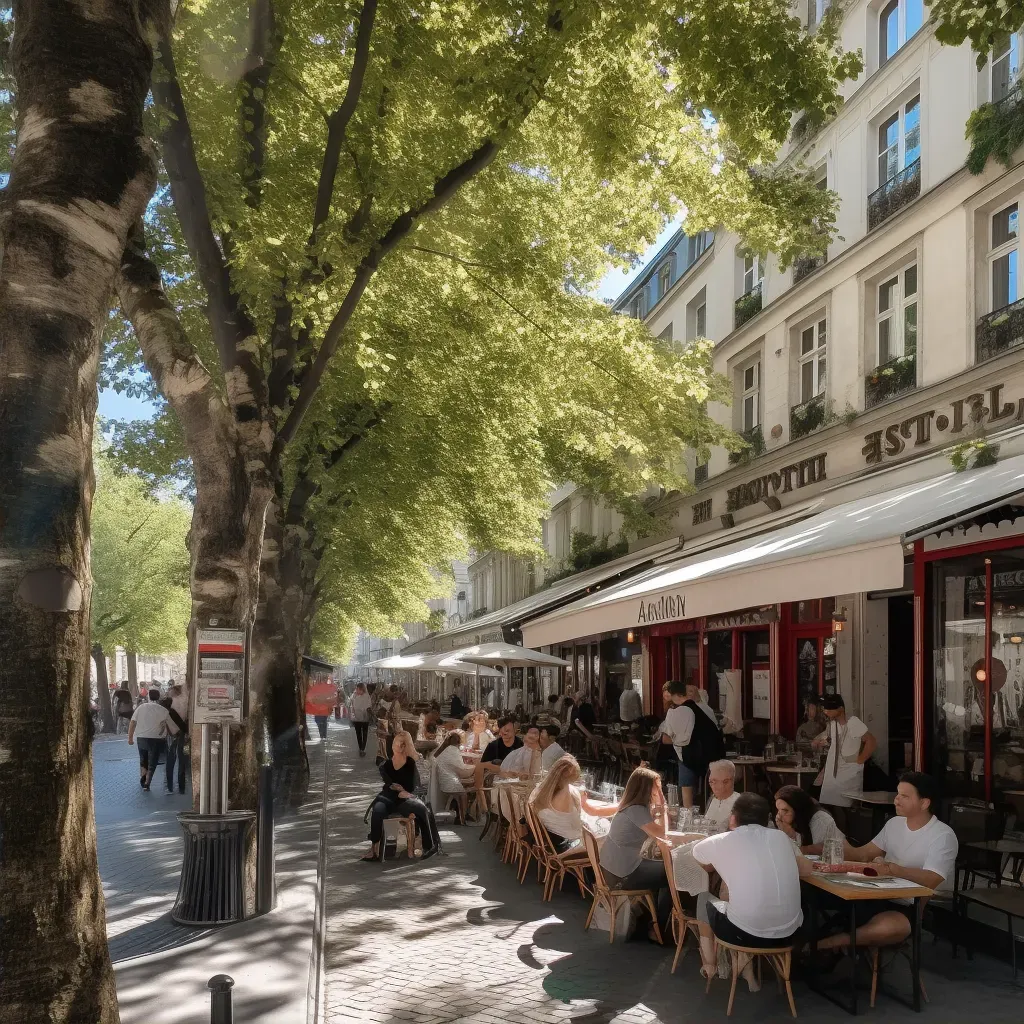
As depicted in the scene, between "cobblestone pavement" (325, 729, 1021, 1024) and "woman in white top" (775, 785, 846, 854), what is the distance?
3.06 ft

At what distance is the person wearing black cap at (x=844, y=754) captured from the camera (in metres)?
10.1

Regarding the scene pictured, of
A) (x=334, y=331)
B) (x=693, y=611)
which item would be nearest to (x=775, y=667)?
(x=693, y=611)

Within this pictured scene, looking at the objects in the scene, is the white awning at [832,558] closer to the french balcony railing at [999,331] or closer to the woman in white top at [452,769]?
the french balcony railing at [999,331]

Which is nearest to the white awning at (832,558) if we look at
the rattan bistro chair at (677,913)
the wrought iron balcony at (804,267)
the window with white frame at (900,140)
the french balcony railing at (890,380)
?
the rattan bistro chair at (677,913)

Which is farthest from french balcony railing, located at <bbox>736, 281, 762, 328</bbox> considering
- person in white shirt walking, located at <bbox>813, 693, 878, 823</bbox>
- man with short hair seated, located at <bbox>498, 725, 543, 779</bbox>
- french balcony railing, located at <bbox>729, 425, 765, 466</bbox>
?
person in white shirt walking, located at <bbox>813, 693, 878, 823</bbox>

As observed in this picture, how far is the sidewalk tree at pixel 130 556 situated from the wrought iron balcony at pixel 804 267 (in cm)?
2867

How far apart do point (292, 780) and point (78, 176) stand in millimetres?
12548

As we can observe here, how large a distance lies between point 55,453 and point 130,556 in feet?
135

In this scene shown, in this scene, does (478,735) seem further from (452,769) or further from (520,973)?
(520,973)

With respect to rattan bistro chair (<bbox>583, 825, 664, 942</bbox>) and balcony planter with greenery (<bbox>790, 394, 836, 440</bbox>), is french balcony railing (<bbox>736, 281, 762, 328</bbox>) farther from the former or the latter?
rattan bistro chair (<bbox>583, 825, 664, 942</bbox>)

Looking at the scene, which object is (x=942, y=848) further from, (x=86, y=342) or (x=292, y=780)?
(x=292, y=780)

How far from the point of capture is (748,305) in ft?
67.5

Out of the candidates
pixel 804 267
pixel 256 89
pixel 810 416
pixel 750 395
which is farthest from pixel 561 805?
pixel 750 395

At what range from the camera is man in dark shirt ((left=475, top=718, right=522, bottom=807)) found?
14.1 meters
